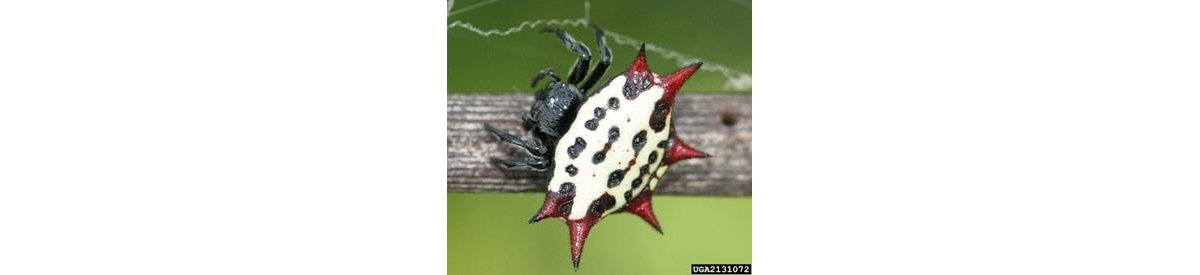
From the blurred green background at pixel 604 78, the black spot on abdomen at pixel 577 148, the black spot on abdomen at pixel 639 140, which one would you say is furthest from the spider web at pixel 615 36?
the black spot on abdomen at pixel 577 148

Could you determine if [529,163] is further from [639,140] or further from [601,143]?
[639,140]

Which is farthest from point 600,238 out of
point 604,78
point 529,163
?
point 604,78

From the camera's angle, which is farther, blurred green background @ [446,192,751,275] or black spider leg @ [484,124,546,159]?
blurred green background @ [446,192,751,275]

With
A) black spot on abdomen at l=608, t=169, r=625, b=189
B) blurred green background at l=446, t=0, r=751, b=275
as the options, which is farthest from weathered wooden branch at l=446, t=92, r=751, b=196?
black spot on abdomen at l=608, t=169, r=625, b=189

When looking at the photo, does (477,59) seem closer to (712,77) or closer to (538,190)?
(538,190)

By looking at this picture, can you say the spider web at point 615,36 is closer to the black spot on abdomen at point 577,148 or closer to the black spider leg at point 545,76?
the black spider leg at point 545,76

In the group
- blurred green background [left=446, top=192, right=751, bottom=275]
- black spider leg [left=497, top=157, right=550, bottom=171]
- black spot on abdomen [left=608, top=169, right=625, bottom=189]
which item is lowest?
blurred green background [left=446, top=192, right=751, bottom=275]

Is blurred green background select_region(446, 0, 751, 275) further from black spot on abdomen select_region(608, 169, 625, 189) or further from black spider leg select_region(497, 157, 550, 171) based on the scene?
black spot on abdomen select_region(608, 169, 625, 189)
